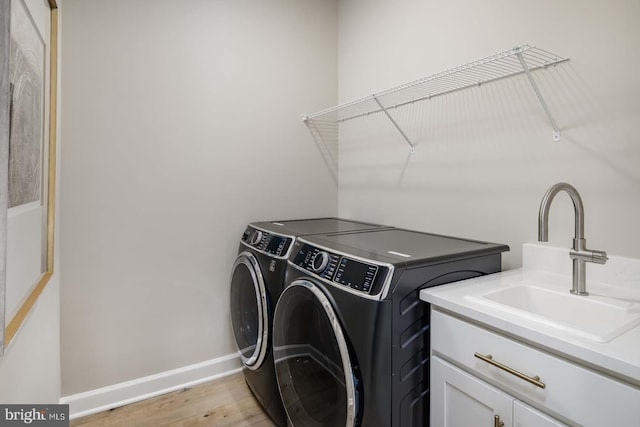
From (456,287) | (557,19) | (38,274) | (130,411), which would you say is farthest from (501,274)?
(130,411)

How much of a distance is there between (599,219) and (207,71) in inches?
81.3

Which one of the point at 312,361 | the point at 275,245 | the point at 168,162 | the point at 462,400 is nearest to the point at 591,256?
the point at 462,400

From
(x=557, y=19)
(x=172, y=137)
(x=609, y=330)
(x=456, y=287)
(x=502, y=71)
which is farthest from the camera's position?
(x=172, y=137)

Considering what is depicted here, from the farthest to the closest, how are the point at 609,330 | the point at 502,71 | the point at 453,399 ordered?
the point at 502,71 → the point at 453,399 → the point at 609,330

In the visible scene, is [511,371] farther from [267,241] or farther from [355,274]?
[267,241]

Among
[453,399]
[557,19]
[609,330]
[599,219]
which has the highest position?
[557,19]

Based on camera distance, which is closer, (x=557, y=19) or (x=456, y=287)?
(x=456, y=287)

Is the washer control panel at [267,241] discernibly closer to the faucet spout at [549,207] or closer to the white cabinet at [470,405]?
the white cabinet at [470,405]

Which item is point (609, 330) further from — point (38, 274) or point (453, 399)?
point (38, 274)

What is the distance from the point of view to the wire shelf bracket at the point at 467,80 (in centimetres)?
119

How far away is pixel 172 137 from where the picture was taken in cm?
192

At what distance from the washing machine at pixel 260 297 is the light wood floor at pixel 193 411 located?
0.08 metres

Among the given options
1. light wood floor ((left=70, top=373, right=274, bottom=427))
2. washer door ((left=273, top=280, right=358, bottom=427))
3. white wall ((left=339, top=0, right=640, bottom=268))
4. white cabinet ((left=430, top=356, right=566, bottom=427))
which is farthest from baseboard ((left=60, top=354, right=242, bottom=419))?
white cabinet ((left=430, top=356, right=566, bottom=427))

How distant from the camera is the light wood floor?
1.67m
